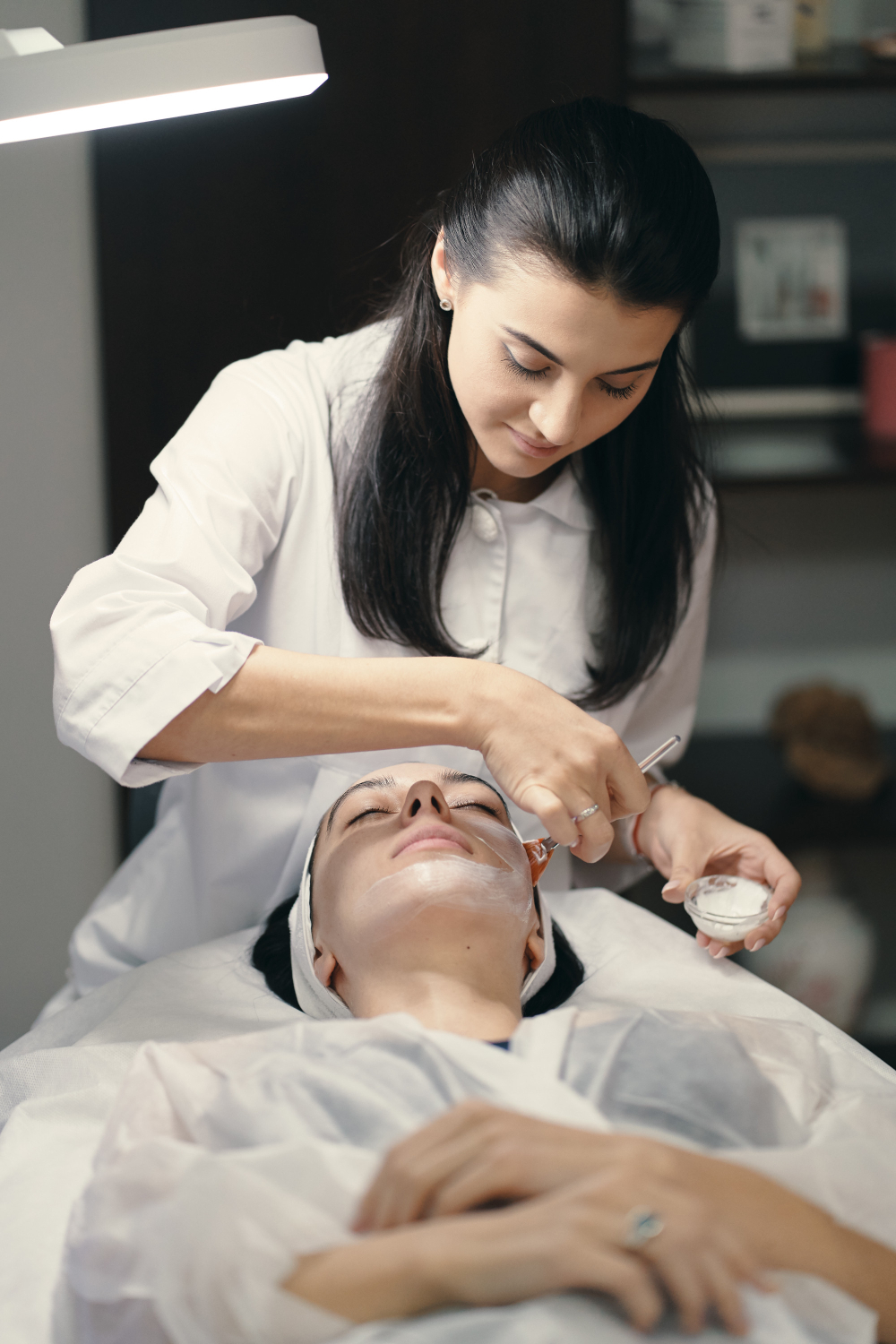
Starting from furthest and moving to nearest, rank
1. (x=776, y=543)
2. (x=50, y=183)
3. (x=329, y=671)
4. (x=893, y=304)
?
(x=776, y=543) < (x=893, y=304) < (x=50, y=183) < (x=329, y=671)

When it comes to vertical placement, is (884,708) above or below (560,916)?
below

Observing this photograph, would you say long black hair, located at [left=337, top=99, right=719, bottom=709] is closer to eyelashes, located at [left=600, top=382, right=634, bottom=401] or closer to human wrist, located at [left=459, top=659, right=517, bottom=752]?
eyelashes, located at [left=600, top=382, right=634, bottom=401]

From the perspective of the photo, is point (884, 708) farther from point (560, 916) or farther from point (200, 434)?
point (200, 434)

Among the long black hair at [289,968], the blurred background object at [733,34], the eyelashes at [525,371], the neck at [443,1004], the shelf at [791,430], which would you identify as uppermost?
the blurred background object at [733,34]

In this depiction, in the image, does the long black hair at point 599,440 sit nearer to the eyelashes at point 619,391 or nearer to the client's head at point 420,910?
the eyelashes at point 619,391

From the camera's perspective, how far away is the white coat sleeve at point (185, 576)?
42.9 inches

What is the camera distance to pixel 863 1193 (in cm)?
90

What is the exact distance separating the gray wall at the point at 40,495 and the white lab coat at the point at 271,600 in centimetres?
33

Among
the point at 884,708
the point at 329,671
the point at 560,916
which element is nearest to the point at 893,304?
the point at 884,708

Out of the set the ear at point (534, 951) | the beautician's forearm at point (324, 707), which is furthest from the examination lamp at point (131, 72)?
the ear at point (534, 951)

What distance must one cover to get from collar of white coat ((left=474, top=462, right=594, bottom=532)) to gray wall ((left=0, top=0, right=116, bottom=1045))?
72cm

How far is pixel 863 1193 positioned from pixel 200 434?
3.32 feet

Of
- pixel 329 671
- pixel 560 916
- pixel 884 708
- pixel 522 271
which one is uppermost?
pixel 522 271

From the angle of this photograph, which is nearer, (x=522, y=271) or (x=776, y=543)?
(x=522, y=271)
